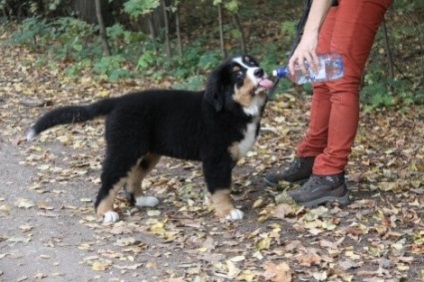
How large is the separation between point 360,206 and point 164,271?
5.84ft

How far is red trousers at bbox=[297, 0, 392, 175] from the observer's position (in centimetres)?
499

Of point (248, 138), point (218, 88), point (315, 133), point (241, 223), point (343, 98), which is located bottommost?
point (241, 223)

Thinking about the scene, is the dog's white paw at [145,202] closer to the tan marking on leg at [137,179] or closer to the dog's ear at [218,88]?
the tan marking on leg at [137,179]

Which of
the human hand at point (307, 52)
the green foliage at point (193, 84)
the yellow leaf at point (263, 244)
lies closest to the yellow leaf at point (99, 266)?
the yellow leaf at point (263, 244)

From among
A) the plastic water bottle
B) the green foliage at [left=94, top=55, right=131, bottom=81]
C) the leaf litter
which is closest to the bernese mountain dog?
the plastic water bottle

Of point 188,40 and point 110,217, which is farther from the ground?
point 188,40

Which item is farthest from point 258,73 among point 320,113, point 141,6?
point 141,6

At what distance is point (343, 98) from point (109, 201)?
196 cm

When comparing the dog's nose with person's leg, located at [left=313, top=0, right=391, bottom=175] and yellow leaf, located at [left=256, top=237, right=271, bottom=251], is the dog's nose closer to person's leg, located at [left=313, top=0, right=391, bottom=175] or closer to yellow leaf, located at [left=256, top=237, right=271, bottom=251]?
person's leg, located at [left=313, top=0, right=391, bottom=175]

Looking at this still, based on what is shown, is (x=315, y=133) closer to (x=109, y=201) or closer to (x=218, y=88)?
(x=218, y=88)

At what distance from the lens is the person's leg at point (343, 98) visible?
4996mm

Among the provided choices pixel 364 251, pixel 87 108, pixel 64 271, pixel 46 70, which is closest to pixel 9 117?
pixel 46 70

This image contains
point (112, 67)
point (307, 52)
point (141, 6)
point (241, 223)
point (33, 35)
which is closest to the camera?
point (307, 52)

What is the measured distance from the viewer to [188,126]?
5320mm
